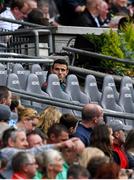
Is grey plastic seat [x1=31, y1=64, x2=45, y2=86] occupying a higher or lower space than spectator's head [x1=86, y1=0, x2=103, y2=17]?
lower

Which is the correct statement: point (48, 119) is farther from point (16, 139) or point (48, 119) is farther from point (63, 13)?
point (63, 13)

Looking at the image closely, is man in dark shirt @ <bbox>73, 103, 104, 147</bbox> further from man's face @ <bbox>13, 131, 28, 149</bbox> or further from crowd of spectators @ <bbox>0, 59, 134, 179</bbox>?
man's face @ <bbox>13, 131, 28, 149</bbox>

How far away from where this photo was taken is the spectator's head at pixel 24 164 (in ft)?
41.3

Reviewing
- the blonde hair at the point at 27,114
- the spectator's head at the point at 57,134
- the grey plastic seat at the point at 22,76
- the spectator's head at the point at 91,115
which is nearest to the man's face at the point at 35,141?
the spectator's head at the point at 57,134

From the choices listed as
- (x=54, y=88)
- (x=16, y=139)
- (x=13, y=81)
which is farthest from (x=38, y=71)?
(x=16, y=139)

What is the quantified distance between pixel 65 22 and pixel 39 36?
1.90m

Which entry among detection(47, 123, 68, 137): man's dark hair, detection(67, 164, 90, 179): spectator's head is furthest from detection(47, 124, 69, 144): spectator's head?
detection(67, 164, 90, 179): spectator's head

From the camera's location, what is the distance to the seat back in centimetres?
1967

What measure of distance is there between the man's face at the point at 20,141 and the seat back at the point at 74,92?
6092 millimetres

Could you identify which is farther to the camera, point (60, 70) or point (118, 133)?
point (60, 70)

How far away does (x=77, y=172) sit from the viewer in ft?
41.0

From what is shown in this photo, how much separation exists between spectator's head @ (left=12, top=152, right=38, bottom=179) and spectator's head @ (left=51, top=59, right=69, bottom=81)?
6916 mm

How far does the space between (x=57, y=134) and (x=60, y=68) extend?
210 inches

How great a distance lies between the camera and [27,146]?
44.7ft
